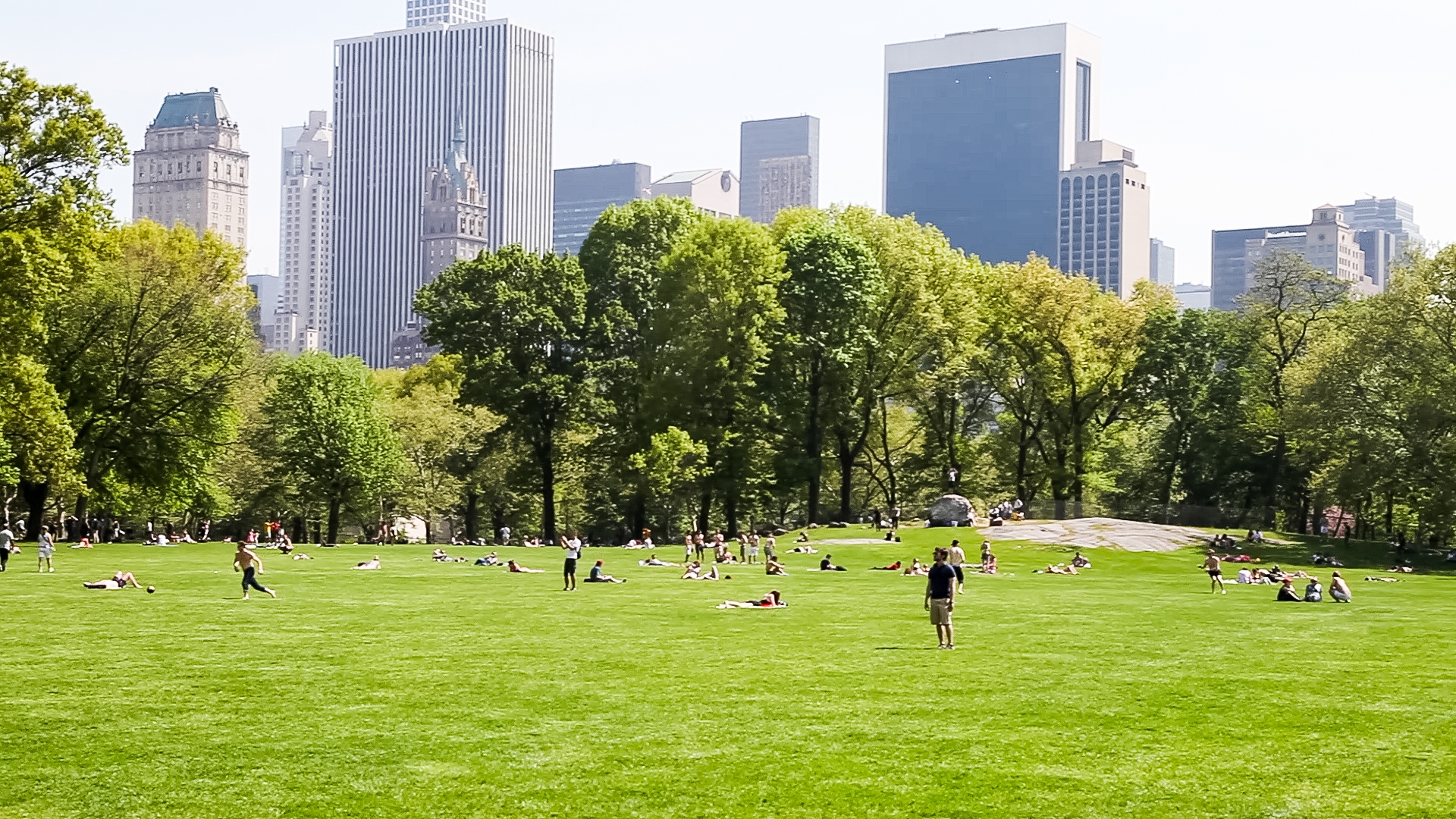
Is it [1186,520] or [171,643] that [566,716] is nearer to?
[171,643]

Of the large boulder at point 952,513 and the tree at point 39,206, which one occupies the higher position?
the tree at point 39,206

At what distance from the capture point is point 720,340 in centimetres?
7119

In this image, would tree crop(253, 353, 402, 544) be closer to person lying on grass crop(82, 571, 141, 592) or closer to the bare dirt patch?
the bare dirt patch

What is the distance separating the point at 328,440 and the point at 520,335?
451 inches

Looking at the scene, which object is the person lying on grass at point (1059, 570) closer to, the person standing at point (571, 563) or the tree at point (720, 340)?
the person standing at point (571, 563)

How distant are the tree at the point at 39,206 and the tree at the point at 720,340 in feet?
94.6

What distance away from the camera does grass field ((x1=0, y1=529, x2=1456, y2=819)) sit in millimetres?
14008

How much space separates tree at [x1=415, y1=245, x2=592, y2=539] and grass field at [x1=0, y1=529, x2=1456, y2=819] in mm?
40500

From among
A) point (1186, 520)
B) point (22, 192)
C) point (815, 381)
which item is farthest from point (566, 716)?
point (1186, 520)

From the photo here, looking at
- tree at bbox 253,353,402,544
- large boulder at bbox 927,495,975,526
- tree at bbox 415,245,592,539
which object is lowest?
large boulder at bbox 927,495,975,526

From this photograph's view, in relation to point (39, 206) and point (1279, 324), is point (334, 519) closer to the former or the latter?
point (39, 206)

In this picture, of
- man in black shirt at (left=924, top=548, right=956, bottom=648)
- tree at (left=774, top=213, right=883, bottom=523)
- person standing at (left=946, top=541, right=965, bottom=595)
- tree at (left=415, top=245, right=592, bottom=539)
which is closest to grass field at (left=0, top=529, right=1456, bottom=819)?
man in black shirt at (left=924, top=548, right=956, bottom=648)

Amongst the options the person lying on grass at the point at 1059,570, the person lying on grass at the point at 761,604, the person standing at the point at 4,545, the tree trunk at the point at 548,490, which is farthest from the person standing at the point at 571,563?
the tree trunk at the point at 548,490

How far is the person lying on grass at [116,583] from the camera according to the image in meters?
37.1
